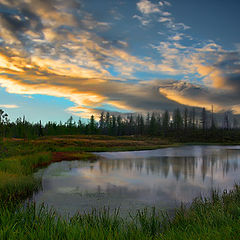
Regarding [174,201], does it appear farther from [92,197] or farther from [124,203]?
[92,197]

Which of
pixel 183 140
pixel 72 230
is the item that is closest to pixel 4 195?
pixel 72 230

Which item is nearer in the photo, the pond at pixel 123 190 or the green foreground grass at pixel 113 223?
the green foreground grass at pixel 113 223

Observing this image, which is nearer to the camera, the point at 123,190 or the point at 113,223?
the point at 113,223

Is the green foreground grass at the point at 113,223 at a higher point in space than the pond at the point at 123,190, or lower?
higher

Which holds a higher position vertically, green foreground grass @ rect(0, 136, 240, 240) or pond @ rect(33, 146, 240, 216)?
green foreground grass @ rect(0, 136, 240, 240)

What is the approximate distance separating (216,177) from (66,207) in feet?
51.6

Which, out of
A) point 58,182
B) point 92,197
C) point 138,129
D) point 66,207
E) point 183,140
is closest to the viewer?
point 66,207

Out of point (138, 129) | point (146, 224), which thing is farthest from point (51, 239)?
point (138, 129)

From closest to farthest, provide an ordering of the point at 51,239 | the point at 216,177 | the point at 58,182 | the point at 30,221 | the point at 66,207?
1. the point at 51,239
2. the point at 30,221
3. the point at 66,207
4. the point at 58,182
5. the point at 216,177

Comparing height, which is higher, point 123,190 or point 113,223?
point 113,223

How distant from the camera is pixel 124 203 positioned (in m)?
12.9

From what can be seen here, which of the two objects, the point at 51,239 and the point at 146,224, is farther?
the point at 146,224

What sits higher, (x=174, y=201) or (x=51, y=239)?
(x=51, y=239)

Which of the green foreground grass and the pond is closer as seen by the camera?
the green foreground grass
